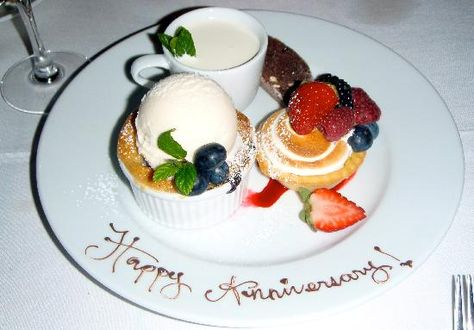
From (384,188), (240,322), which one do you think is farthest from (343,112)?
(240,322)

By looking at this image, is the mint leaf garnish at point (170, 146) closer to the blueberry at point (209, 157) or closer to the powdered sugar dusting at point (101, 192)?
the blueberry at point (209, 157)

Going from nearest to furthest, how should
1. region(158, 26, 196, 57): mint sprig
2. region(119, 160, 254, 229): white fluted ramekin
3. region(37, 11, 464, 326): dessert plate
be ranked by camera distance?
region(37, 11, 464, 326): dessert plate < region(119, 160, 254, 229): white fluted ramekin < region(158, 26, 196, 57): mint sprig

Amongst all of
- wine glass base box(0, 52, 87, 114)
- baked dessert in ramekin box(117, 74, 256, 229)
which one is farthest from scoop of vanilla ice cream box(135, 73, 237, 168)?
wine glass base box(0, 52, 87, 114)

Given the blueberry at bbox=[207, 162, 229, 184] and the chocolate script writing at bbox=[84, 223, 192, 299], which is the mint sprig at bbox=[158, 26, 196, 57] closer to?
the blueberry at bbox=[207, 162, 229, 184]

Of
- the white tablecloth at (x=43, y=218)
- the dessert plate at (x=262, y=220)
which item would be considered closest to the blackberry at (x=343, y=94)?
the dessert plate at (x=262, y=220)

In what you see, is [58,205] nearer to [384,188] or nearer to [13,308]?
[13,308]
